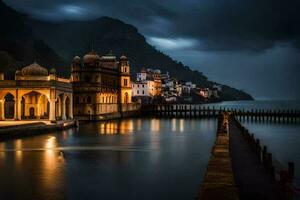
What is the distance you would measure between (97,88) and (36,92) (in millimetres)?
19270

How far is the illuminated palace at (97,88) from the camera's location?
282 ft

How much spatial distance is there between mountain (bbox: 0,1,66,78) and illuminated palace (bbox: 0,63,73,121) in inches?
1449

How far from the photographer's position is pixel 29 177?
25.5m

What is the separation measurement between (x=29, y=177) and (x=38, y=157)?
8215mm

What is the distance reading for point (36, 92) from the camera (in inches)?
2803

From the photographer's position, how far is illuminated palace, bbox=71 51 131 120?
86.1m

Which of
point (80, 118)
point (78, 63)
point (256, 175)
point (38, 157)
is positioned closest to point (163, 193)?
point (256, 175)

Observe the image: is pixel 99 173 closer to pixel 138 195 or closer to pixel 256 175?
pixel 138 195

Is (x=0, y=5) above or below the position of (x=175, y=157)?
above

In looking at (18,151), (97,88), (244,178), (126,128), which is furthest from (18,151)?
(97,88)

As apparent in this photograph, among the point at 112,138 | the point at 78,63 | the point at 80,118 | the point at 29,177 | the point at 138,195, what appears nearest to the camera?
the point at 138,195

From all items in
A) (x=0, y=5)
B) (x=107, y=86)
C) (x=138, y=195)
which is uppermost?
(x=0, y=5)

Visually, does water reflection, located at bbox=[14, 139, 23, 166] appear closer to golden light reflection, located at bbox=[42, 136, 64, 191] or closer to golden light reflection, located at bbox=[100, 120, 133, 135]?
golden light reflection, located at bbox=[42, 136, 64, 191]

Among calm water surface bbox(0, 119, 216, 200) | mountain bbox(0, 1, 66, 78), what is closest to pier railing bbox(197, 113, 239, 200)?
calm water surface bbox(0, 119, 216, 200)
